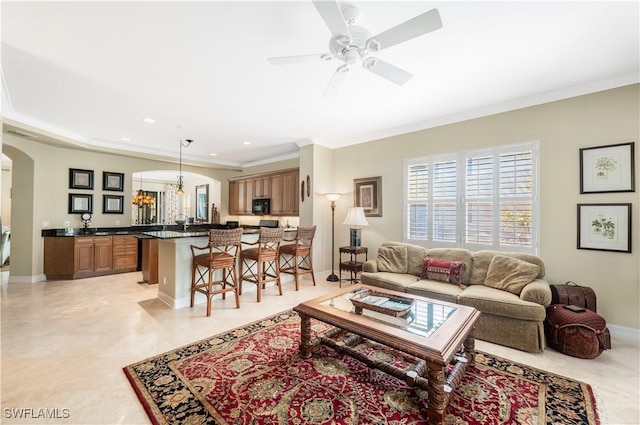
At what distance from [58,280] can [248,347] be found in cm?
489

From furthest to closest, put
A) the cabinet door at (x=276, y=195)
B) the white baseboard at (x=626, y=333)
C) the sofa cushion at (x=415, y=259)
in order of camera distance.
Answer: the cabinet door at (x=276, y=195), the sofa cushion at (x=415, y=259), the white baseboard at (x=626, y=333)

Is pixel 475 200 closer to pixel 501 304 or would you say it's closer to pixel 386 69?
pixel 501 304

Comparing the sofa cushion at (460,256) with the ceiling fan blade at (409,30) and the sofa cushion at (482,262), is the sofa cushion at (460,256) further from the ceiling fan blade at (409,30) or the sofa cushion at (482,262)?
the ceiling fan blade at (409,30)

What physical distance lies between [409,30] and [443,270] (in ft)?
9.04

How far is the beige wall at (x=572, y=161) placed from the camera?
9.53ft

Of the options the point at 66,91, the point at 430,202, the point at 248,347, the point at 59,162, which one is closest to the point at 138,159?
the point at 59,162

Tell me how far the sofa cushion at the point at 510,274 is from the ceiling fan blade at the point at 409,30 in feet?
8.79

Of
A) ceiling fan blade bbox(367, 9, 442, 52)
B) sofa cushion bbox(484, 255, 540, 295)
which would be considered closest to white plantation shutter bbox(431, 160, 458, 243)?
sofa cushion bbox(484, 255, 540, 295)

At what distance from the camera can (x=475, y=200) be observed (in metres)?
3.94

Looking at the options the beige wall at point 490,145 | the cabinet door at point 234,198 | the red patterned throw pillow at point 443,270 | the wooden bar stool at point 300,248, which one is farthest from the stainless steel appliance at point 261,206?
the red patterned throw pillow at point 443,270

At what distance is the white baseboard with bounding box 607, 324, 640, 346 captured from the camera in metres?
2.83

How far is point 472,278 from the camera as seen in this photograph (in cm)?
347

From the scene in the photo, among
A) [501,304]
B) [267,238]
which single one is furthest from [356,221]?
[501,304]

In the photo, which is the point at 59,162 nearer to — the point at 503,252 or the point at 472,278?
the point at 472,278
